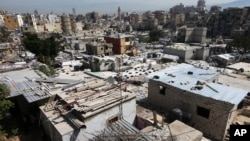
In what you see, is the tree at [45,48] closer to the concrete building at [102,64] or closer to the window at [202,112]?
the concrete building at [102,64]

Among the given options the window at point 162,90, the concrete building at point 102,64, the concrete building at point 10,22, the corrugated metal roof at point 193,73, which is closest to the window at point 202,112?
the window at point 162,90

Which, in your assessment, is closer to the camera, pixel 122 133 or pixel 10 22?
pixel 122 133

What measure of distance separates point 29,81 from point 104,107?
8277 millimetres

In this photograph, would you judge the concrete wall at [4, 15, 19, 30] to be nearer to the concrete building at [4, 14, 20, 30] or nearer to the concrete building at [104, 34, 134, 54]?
the concrete building at [4, 14, 20, 30]

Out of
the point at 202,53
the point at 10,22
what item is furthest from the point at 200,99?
the point at 10,22

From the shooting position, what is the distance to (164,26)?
125 m

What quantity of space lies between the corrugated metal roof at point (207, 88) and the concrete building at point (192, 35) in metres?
55.1

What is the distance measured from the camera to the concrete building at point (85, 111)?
31.5ft

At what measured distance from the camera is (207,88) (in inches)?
582

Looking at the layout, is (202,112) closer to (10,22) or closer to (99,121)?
(99,121)

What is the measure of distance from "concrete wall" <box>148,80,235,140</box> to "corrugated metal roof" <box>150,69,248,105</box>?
1.21 ft

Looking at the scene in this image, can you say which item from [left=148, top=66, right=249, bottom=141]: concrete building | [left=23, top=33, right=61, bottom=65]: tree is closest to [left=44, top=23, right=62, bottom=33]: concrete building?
[left=23, top=33, right=61, bottom=65]: tree

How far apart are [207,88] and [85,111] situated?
1035 cm

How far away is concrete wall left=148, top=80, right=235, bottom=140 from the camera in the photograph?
13.0m
